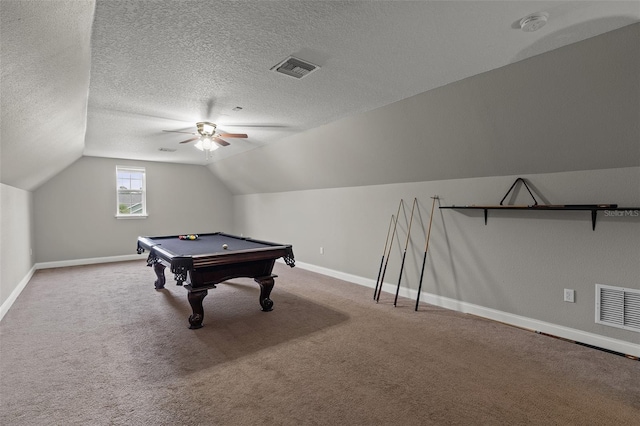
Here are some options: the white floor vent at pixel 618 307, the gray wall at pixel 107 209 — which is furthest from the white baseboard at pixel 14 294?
the white floor vent at pixel 618 307

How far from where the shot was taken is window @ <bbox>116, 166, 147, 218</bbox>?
7129 mm

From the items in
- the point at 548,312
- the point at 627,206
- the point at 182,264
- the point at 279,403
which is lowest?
the point at 279,403

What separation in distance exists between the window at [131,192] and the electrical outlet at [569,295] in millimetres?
7685

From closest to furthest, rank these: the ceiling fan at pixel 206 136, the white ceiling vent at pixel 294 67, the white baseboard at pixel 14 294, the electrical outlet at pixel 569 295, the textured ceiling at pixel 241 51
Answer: the textured ceiling at pixel 241 51 → the white ceiling vent at pixel 294 67 → the electrical outlet at pixel 569 295 → the white baseboard at pixel 14 294 → the ceiling fan at pixel 206 136

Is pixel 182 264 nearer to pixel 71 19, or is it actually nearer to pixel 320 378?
pixel 320 378

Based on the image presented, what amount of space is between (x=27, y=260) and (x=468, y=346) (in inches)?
262

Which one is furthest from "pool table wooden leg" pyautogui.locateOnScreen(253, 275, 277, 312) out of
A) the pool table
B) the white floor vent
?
the white floor vent

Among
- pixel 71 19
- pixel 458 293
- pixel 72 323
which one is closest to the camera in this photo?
pixel 71 19

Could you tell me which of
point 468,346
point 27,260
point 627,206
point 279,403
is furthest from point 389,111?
point 27,260

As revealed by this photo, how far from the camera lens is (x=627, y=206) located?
2680 millimetres

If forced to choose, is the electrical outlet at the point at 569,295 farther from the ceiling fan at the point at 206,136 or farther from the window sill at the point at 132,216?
the window sill at the point at 132,216

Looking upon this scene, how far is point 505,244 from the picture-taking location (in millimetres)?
3455

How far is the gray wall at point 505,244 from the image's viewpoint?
110 inches

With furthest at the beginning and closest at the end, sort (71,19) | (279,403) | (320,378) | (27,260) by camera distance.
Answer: (27,260)
(320,378)
(279,403)
(71,19)
